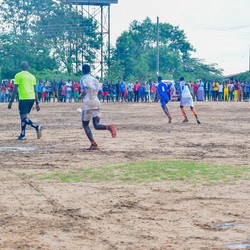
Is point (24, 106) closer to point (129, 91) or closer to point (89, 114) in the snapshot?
point (89, 114)

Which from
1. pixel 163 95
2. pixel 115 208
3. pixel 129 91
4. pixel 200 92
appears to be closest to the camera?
pixel 115 208

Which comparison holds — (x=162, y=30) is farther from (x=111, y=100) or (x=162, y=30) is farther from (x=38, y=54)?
(x=111, y=100)

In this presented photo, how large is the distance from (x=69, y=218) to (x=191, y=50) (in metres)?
96.6

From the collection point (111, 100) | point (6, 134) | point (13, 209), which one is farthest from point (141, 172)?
point (111, 100)

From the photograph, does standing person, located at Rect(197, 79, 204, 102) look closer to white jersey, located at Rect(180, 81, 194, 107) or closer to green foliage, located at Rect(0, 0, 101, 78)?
green foliage, located at Rect(0, 0, 101, 78)

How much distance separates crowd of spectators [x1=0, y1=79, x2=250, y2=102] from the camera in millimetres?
58875

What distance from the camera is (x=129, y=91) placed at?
61.0 metres

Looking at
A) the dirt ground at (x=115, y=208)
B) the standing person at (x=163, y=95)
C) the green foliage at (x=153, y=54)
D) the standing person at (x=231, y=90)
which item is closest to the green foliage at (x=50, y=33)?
the green foliage at (x=153, y=54)

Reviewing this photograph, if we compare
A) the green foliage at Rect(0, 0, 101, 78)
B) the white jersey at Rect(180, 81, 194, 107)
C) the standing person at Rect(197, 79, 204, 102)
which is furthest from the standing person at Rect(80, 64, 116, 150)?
the green foliage at Rect(0, 0, 101, 78)

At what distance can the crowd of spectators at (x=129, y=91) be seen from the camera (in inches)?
2318

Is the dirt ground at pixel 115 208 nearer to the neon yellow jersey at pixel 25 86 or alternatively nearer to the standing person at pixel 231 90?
the neon yellow jersey at pixel 25 86

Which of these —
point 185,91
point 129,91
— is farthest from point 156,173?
point 129,91

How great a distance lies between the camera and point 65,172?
11.7 metres

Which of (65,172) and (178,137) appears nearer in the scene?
(65,172)
